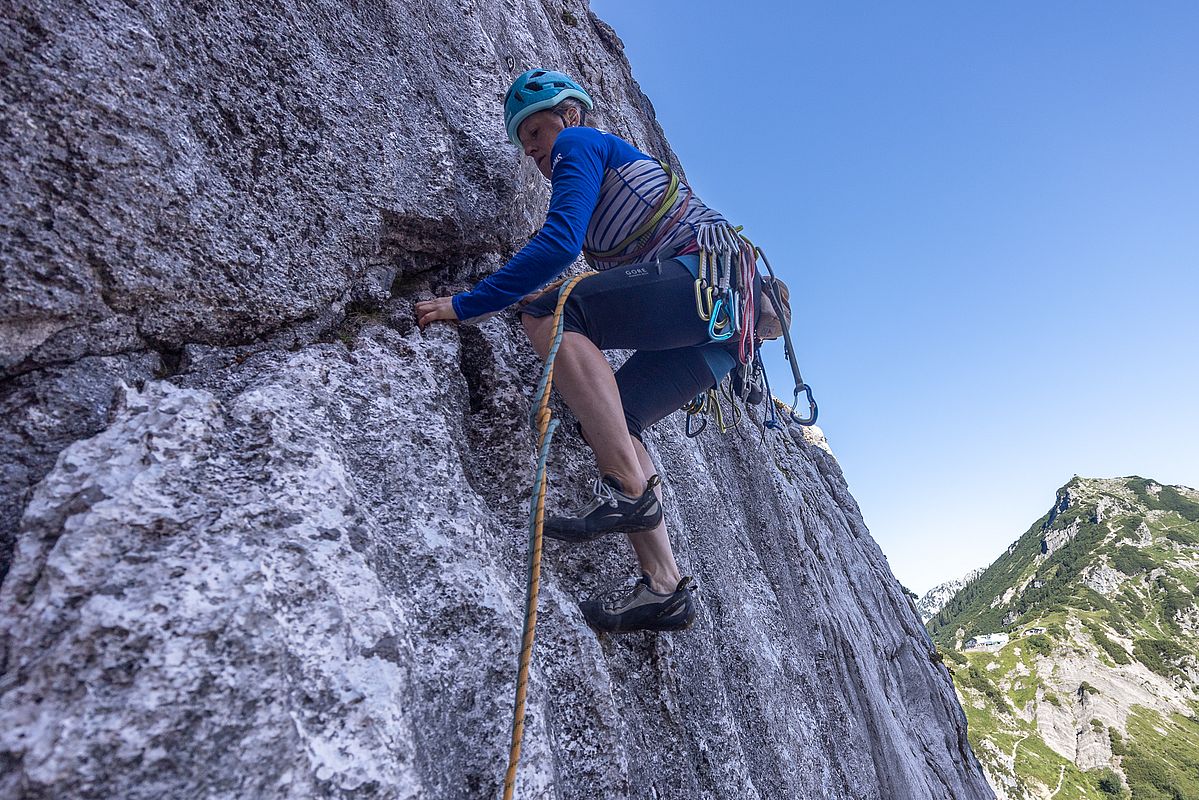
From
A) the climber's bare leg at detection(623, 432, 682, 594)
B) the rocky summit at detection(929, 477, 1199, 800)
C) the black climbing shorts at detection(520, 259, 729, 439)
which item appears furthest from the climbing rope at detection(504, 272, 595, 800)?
the rocky summit at detection(929, 477, 1199, 800)

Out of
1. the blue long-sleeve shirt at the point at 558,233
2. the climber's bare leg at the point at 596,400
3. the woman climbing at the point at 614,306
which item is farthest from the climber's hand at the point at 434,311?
the climber's bare leg at the point at 596,400

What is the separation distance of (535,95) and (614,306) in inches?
69.5

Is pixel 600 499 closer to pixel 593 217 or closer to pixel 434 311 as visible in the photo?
pixel 434 311

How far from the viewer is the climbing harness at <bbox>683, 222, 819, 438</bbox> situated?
4.15 meters

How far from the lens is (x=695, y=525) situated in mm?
5961

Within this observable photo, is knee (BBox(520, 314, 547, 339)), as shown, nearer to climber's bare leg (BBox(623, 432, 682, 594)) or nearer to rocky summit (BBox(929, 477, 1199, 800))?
climber's bare leg (BBox(623, 432, 682, 594))

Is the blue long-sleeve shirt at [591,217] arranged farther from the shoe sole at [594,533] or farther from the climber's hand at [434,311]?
the shoe sole at [594,533]

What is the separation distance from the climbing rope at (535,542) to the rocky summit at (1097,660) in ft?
309

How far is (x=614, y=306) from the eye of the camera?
408cm

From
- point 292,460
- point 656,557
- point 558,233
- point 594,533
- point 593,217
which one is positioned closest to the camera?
point 292,460

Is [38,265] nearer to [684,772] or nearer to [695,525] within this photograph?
[684,772]

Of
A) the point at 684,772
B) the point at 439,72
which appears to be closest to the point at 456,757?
the point at 684,772

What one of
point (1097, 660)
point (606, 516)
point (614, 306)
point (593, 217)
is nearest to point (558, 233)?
point (614, 306)

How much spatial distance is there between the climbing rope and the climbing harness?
2.84 ft
